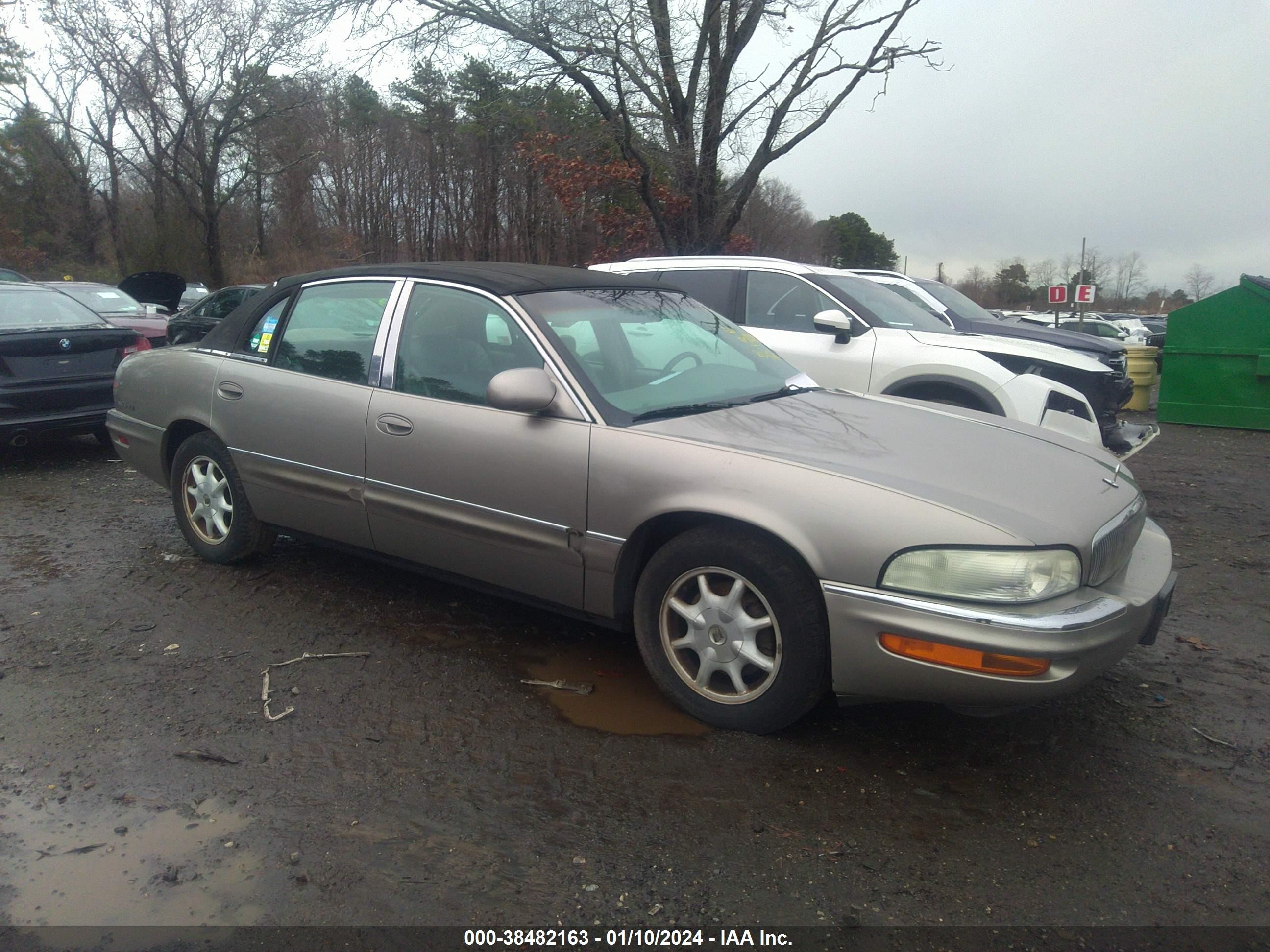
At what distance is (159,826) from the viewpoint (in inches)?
106

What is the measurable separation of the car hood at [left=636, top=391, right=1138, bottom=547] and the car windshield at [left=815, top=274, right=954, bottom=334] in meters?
3.14

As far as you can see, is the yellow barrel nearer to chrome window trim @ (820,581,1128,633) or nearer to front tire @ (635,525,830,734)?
chrome window trim @ (820,581,1128,633)

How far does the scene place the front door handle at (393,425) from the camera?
3873 mm

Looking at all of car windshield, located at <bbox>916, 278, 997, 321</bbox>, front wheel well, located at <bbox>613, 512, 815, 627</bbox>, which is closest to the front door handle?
front wheel well, located at <bbox>613, 512, 815, 627</bbox>

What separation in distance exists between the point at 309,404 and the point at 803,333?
4010mm

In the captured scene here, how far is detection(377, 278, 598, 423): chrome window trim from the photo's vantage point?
3518 mm

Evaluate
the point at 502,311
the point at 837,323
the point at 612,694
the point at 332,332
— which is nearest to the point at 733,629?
the point at 612,694

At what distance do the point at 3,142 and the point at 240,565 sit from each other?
4350 centimetres

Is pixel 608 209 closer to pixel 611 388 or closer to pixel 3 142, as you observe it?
pixel 611 388

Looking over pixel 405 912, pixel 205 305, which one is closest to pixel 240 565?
pixel 405 912

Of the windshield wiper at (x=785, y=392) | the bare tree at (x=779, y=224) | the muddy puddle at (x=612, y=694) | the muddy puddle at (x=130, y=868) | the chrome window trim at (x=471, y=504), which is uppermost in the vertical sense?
the bare tree at (x=779, y=224)

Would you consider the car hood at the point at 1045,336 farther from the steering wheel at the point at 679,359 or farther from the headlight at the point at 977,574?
the headlight at the point at 977,574

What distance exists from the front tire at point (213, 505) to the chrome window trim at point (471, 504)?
3.55 feet

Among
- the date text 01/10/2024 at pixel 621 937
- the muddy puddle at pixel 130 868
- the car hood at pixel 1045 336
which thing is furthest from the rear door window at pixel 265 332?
the car hood at pixel 1045 336
